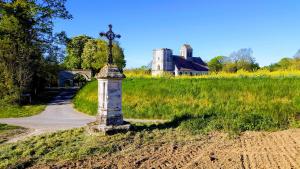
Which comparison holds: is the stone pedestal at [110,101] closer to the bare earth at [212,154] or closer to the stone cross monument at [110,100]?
the stone cross monument at [110,100]

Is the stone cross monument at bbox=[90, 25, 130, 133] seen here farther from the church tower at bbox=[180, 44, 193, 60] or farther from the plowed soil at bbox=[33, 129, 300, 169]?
the church tower at bbox=[180, 44, 193, 60]

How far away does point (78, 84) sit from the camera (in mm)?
61812

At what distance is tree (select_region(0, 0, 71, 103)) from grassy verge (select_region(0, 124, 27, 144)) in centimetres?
1261

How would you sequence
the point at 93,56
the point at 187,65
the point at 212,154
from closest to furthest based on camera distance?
the point at 212,154 < the point at 93,56 < the point at 187,65

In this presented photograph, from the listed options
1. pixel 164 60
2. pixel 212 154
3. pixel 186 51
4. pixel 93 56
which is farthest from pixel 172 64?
pixel 212 154

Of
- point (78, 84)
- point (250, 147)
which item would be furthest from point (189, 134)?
point (78, 84)

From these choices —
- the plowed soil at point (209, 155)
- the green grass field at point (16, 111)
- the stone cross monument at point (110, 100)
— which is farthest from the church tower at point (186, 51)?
the plowed soil at point (209, 155)

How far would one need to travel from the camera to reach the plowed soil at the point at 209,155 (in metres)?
9.34

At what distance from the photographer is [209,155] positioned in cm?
1029

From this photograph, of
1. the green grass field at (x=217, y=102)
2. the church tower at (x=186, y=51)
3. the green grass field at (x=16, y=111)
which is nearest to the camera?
the green grass field at (x=217, y=102)

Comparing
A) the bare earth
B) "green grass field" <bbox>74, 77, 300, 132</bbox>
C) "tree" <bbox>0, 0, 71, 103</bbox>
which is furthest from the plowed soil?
"tree" <bbox>0, 0, 71, 103</bbox>

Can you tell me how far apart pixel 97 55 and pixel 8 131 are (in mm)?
45515

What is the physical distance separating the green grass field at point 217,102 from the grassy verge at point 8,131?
20.7 ft

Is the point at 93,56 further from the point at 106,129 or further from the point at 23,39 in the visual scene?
the point at 106,129
